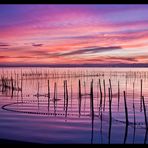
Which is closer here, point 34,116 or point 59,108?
point 34,116

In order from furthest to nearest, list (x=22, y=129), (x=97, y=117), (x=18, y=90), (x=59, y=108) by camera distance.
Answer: (x=18, y=90)
(x=59, y=108)
(x=97, y=117)
(x=22, y=129)

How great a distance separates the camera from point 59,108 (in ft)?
32.5

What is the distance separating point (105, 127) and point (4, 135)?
1.90m

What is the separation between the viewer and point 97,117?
28.2 feet

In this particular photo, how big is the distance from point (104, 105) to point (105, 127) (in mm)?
2903
